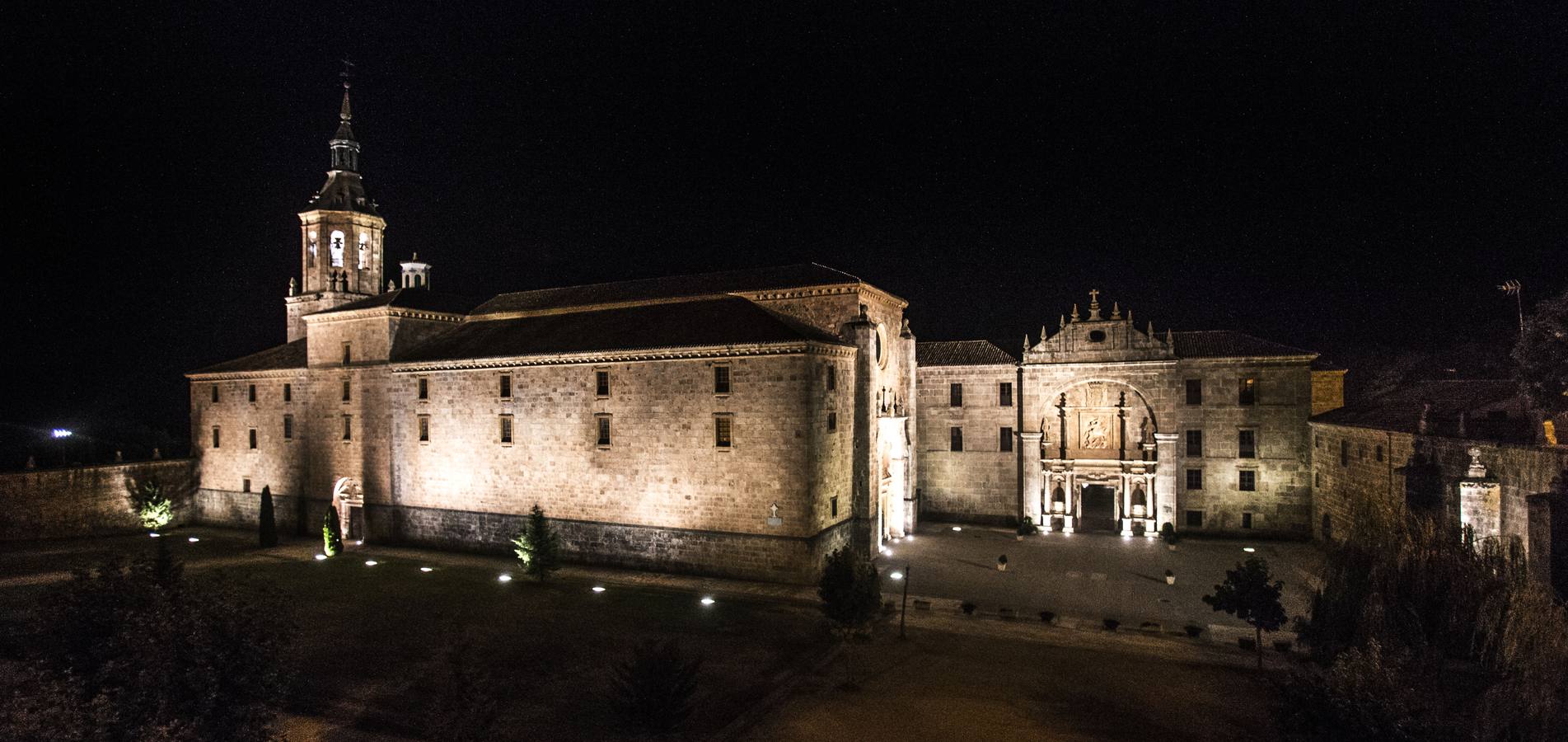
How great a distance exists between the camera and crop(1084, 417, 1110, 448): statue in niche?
34406 mm

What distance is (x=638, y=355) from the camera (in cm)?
2658

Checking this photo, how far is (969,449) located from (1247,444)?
461 inches

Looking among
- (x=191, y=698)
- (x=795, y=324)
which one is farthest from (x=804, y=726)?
(x=795, y=324)

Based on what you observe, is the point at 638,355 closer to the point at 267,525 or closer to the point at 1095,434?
the point at 267,525

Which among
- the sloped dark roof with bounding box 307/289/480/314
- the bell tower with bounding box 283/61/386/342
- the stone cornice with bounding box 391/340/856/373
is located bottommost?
the stone cornice with bounding box 391/340/856/373

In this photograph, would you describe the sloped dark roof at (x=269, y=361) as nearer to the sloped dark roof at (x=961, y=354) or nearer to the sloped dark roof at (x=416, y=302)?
the sloped dark roof at (x=416, y=302)

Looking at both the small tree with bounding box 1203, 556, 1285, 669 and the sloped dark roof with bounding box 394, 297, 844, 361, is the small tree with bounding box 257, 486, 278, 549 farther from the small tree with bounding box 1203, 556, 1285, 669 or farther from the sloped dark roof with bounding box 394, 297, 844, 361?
the small tree with bounding box 1203, 556, 1285, 669

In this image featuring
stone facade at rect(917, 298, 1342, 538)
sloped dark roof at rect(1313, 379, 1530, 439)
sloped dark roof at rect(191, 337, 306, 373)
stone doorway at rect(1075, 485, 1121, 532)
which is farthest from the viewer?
sloped dark roof at rect(191, 337, 306, 373)

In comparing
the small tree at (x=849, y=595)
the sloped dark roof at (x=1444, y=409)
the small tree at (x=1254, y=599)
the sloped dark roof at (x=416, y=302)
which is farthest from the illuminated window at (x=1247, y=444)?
the sloped dark roof at (x=416, y=302)

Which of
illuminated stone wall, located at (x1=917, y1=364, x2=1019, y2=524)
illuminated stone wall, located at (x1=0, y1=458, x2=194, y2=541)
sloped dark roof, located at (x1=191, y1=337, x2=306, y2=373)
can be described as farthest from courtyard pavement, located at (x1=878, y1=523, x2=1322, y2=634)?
illuminated stone wall, located at (x1=0, y1=458, x2=194, y2=541)

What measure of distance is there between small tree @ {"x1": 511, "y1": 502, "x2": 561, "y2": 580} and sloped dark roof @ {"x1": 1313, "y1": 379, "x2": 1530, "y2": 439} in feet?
92.4

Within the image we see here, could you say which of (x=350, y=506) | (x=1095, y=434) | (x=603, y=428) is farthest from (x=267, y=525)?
(x=1095, y=434)

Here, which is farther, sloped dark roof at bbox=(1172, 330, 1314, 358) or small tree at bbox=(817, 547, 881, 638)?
sloped dark roof at bbox=(1172, 330, 1314, 358)

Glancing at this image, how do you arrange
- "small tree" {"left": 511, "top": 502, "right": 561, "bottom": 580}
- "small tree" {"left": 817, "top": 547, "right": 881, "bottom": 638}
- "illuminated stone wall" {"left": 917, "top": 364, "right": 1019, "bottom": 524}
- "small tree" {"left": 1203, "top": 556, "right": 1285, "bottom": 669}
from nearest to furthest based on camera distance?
"small tree" {"left": 1203, "top": 556, "right": 1285, "bottom": 669} → "small tree" {"left": 817, "top": 547, "right": 881, "bottom": 638} → "small tree" {"left": 511, "top": 502, "right": 561, "bottom": 580} → "illuminated stone wall" {"left": 917, "top": 364, "right": 1019, "bottom": 524}
